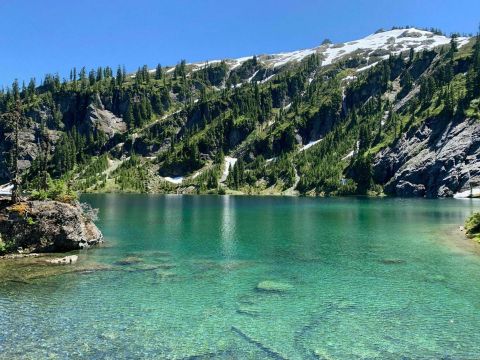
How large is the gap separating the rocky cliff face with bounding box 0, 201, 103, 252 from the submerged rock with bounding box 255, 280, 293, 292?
1144 inches

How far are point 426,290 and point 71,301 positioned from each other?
2883cm

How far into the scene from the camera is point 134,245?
59.0 metres

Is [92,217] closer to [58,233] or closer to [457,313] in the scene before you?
[58,233]

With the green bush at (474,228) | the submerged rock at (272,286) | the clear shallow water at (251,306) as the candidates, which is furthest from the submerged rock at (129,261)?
the green bush at (474,228)

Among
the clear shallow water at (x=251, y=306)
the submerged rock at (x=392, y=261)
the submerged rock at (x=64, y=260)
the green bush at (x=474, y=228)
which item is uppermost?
the green bush at (x=474, y=228)

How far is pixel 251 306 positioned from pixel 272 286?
589 cm

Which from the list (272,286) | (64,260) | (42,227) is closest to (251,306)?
(272,286)

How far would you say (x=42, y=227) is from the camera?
171ft

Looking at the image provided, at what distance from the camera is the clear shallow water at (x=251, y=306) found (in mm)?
23281

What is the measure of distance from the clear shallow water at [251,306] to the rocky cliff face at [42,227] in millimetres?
4365

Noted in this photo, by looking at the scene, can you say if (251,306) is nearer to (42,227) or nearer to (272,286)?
(272,286)

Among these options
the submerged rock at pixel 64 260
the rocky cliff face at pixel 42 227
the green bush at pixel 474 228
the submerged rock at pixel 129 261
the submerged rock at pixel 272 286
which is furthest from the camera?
the green bush at pixel 474 228

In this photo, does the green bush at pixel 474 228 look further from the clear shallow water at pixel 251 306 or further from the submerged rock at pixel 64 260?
the submerged rock at pixel 64 260

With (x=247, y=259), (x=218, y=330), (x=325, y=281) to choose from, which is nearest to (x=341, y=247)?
(x=247, y=259)
